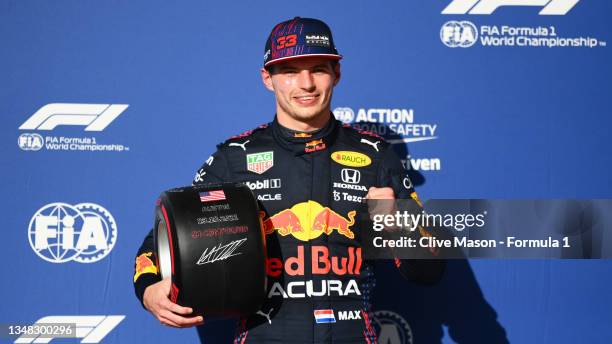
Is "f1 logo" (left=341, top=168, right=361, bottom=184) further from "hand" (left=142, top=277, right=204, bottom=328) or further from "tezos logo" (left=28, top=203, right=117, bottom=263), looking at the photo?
"tezos logo" (left=28, top=203, right=117, bottom=263)

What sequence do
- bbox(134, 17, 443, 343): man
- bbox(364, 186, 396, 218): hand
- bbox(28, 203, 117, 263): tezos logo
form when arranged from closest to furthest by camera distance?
bbox(364, 186, 396, 218): hand < bbox(134, 17, 443, 343): man < bbox(28, 203, 117, 263): tezos logo

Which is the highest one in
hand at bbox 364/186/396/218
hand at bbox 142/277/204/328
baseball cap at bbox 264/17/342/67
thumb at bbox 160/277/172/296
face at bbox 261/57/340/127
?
baseball cap at bbox 264/17/342/67

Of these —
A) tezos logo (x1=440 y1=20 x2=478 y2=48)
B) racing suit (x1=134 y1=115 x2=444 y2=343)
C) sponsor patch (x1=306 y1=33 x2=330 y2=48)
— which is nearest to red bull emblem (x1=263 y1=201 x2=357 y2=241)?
racing suit (x1=134 y1=115 x2=444 y2=343)

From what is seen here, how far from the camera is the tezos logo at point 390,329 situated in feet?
8.70

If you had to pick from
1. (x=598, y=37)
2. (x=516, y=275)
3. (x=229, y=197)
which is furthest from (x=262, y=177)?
(x=598, y=37)

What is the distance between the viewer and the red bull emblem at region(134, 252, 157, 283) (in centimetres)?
185

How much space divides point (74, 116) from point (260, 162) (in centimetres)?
96

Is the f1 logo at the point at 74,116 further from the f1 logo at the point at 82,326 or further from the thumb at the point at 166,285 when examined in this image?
the thumb at the point at 166,285

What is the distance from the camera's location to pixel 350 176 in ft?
6.52

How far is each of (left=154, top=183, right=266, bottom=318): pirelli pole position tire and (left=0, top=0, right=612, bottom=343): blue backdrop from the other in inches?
36.3

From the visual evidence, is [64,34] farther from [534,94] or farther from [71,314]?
[534,94]

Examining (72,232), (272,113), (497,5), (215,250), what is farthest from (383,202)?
(72,232)

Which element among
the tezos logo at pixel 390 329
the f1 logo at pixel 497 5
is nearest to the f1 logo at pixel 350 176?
the tezos logo at pixel 390 329

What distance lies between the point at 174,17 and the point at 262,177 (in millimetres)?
951
